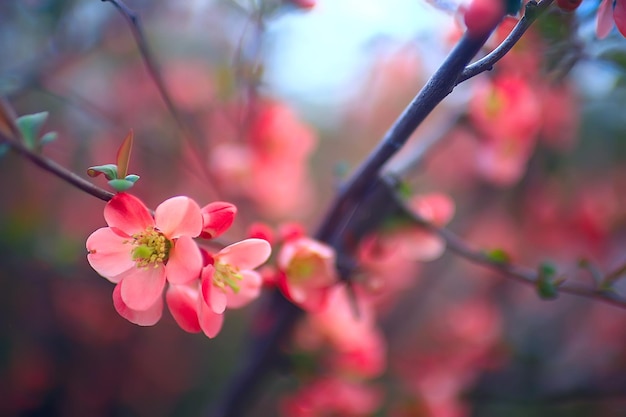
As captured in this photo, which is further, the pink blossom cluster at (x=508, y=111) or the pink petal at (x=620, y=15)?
the pink blossom cluster at (x=508, y=111)

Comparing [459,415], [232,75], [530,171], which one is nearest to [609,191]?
[530,171]

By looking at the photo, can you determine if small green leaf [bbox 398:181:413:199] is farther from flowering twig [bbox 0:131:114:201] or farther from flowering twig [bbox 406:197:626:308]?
flowering twig [bbox 0:131:114:201]

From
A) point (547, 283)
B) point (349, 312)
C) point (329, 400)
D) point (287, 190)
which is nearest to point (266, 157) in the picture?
point (287, 190)

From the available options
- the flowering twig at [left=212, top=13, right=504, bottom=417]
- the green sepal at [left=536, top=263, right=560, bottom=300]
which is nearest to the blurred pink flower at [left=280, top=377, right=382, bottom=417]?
the flowering twig at [left=212, top=13, right=504, bottom=417]

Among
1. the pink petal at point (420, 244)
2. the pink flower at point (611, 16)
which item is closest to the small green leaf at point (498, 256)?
the pink petal at point (420, 244)

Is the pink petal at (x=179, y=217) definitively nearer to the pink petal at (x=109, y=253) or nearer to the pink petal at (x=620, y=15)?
the pink petal at (x=109, y=253)

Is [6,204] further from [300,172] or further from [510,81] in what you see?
[510,81]
